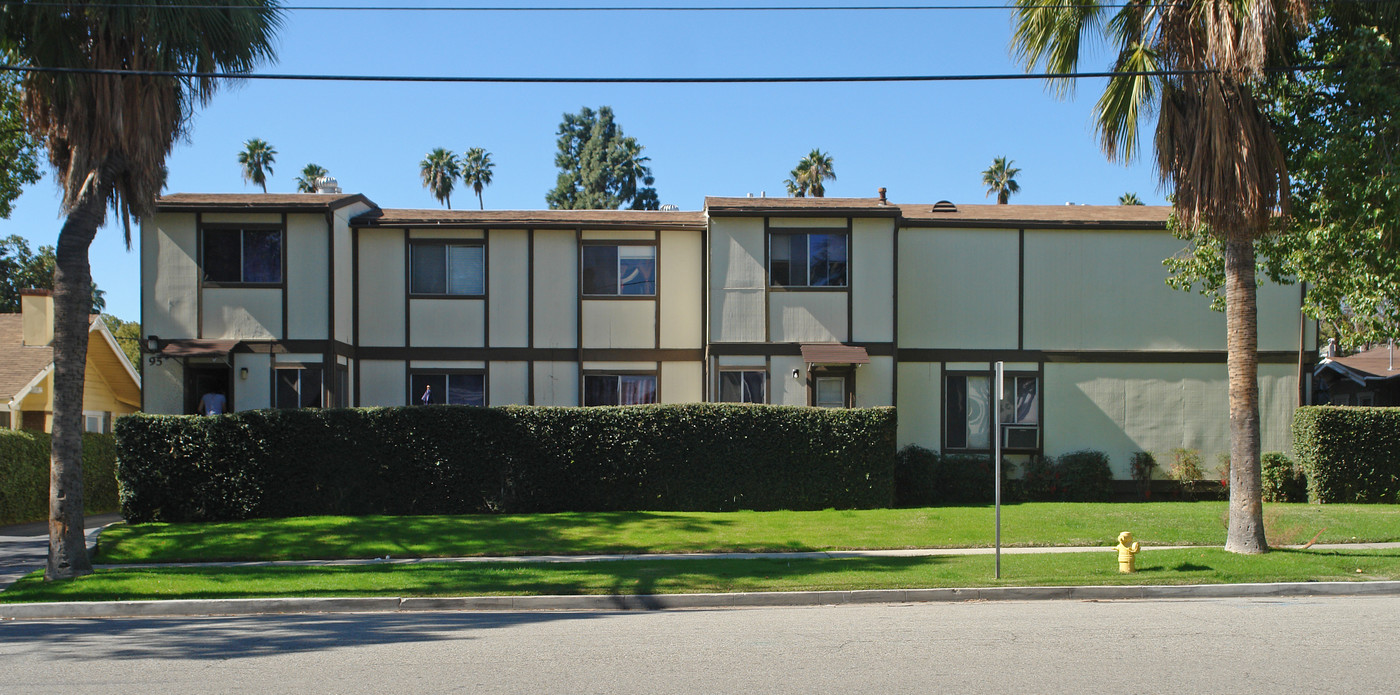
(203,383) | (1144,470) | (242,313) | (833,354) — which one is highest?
(242,313)

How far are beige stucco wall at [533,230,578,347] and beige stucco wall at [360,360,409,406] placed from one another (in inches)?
124

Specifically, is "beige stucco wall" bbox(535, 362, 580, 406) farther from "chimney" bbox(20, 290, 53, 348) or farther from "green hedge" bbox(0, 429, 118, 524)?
"chimney" bbox(20, 290, 53, 348)

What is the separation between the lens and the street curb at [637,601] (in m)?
11.5

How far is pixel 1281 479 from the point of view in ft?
69.6

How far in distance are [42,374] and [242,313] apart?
9331 mm

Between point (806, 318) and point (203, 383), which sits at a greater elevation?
point (806, 318)

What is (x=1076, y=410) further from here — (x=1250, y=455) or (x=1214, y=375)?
(x=1250, y=455)

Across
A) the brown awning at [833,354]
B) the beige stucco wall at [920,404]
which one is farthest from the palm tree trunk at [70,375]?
the beige stucco wall at [920,404]

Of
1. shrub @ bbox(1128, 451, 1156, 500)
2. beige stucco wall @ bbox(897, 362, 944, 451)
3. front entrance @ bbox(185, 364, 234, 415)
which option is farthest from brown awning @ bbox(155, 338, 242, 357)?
shrub @ bbox(1128, 451, 1156, 500)

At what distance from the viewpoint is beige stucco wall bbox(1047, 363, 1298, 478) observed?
22141 mm

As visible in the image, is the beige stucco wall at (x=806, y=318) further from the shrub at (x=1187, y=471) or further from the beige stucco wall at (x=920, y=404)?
the shrub at (x=1187, y=471)

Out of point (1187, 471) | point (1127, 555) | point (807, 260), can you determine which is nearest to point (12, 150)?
point (807, 260)

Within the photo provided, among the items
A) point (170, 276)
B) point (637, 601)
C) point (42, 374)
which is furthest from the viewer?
point (42, 374)

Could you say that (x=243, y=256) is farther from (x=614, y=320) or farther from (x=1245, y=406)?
(x=1245, y=406)
